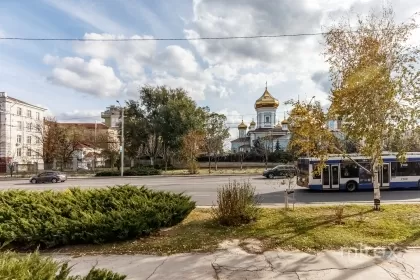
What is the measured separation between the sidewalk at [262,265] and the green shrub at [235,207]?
1647mm

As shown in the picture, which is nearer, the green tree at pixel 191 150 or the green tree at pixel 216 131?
the green tree at pixel 191 150

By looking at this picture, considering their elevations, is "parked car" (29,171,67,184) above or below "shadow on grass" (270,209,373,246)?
below

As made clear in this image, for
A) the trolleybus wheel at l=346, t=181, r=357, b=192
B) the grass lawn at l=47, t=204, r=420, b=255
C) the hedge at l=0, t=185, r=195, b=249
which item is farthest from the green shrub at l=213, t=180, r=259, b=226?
the trolleybus wheel at l=346, t=181, r=357, b=192

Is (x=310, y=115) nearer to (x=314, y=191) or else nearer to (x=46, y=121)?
(x=314, y=191)

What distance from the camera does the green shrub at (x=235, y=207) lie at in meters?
8.11

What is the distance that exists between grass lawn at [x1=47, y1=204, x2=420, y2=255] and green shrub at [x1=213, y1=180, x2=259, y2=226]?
229mm

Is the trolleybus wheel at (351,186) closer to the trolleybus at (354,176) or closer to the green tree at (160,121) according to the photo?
the trolleybus at (354,176)

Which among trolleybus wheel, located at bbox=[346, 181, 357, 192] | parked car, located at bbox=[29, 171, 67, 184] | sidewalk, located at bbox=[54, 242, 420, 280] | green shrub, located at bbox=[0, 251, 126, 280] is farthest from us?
parked car, located at bbox=[29, 171, 67, 184]

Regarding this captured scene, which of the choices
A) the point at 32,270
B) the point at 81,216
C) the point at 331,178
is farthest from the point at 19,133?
the point at 32,270

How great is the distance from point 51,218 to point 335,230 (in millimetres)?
7173

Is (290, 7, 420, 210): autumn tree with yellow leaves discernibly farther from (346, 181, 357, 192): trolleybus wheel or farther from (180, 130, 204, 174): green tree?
(180, 130, 204, 174): green tree

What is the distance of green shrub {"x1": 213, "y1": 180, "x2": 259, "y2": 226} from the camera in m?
8.11

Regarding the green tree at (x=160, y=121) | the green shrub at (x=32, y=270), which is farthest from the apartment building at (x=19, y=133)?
the green shrub at (x=32, y=270)

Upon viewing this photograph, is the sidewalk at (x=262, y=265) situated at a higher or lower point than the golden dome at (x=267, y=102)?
lower
